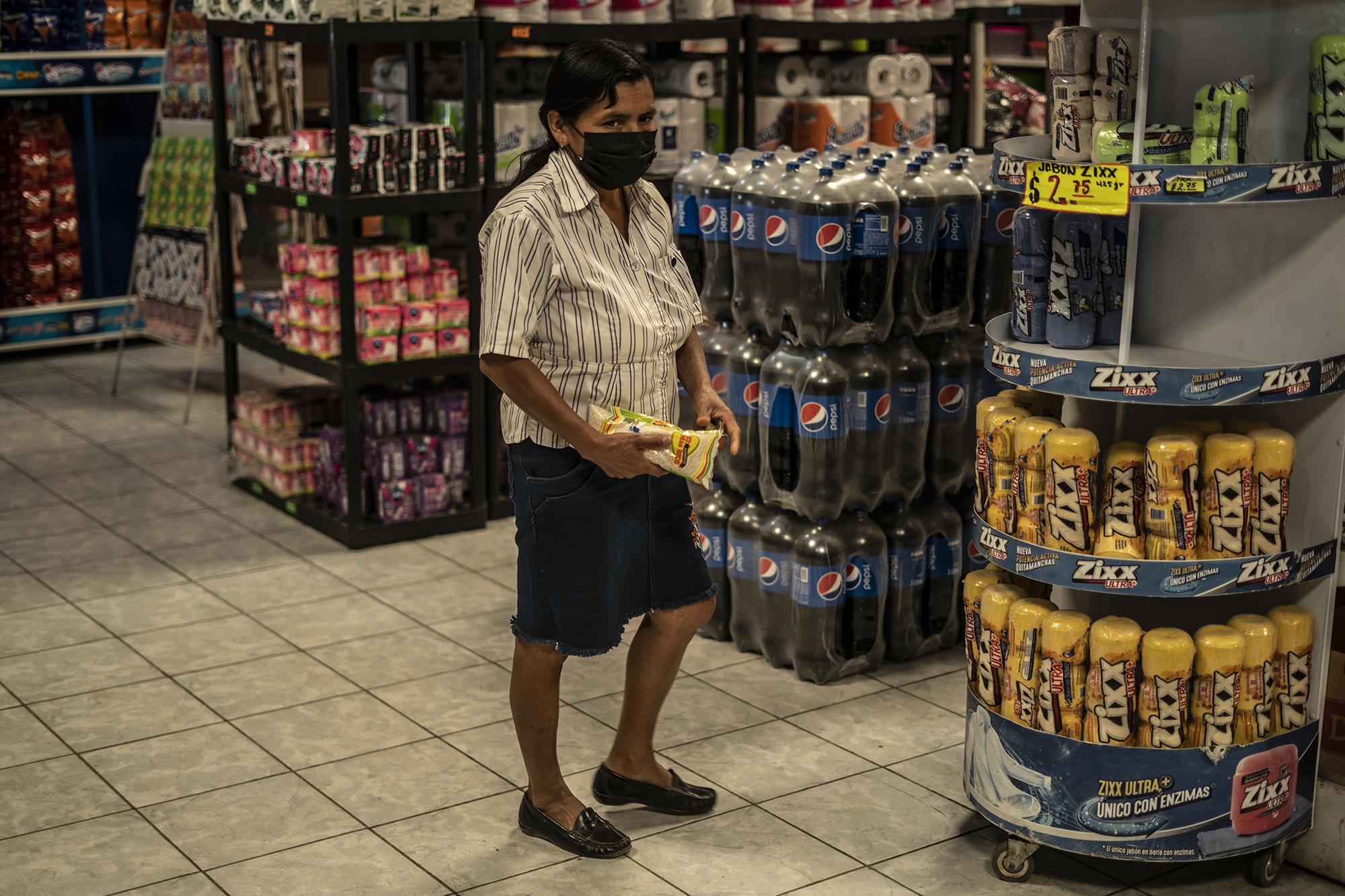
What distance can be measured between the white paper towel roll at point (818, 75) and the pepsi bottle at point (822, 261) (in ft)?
8.91

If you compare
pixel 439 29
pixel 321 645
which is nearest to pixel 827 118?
pixel 439 29

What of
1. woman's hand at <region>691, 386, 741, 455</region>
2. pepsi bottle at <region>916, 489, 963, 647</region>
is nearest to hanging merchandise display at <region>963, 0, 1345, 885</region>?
woman's hand at <region>691, 386, 741, 455</region>

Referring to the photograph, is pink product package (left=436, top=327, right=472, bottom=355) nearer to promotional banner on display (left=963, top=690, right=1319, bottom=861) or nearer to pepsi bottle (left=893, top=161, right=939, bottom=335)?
pepsi bottle (left=893, top=161, right=939, bottom=335)

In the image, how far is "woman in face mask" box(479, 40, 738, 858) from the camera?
3338 mm

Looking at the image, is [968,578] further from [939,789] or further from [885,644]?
[885,644]

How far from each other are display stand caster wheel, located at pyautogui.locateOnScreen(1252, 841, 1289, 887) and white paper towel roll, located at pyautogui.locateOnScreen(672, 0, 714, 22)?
13.9ft

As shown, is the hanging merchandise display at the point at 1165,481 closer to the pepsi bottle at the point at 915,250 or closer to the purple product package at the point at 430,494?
the pepsi bottle at the point at 915,250

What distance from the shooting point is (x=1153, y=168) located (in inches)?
125

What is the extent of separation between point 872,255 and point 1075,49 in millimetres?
1232

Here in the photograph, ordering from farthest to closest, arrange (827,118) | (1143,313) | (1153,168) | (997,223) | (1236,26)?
(827,118)
(997,223)
(1143,313)
(1236,26)
(1153,168)

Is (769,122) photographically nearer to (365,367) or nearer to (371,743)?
(365,367)

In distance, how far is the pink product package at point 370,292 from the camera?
5957 millimetres

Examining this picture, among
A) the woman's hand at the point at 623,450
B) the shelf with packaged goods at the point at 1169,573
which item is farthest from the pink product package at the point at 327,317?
the shelf with packaged goods at the point at 1169,573

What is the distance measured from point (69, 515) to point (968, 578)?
13.7 feet
